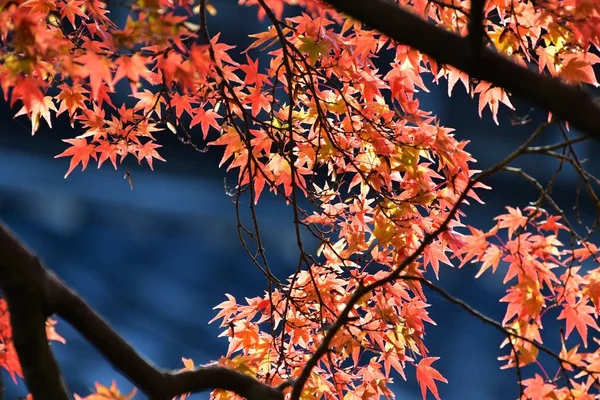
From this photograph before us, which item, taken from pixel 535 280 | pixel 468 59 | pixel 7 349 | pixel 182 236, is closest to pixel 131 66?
pixel 468 59

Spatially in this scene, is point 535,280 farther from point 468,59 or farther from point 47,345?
point 47,345

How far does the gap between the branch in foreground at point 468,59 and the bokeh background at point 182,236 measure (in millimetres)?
6433

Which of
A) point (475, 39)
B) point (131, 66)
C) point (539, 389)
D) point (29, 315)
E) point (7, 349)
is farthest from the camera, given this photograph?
point (7, 349)

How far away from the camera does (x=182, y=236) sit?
805cm

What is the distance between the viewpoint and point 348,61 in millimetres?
2445

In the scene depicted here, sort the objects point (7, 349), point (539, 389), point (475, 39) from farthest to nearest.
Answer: point (7, 349) → point (539, 389) → point (475, 39)

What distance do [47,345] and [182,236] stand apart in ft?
22.4

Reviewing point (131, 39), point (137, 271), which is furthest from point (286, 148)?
point (137, 271)

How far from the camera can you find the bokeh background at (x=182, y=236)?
7.28 metres

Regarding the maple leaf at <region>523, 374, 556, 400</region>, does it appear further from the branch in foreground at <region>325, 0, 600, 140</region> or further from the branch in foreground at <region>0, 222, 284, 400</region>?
the branch in foreground at <region>325, 0, 600, 140</region>

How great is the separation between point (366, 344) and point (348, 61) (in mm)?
983

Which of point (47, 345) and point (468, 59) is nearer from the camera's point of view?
point (468, 59)

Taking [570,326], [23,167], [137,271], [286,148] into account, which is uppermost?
[23,167]

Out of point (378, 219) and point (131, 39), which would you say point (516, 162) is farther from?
point (131, 39)
